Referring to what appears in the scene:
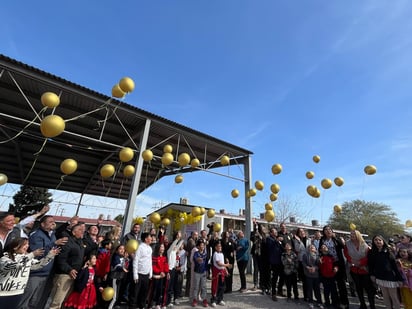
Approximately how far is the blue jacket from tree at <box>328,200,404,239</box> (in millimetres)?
34753

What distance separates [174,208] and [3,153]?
404 inches

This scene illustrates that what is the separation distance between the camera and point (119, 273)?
382 cm

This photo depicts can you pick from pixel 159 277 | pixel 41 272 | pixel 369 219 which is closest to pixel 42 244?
pixel 41 272

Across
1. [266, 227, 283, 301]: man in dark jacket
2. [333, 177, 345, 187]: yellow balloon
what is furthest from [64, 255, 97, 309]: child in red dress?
[333, 177, 345, 187]: yellow balloon

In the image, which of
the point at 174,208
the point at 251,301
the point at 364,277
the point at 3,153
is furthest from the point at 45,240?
the point at 174,208

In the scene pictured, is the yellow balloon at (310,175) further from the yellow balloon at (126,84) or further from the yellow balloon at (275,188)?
the yellow balloon at (126,84)

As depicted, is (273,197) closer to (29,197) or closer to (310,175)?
(310,175)

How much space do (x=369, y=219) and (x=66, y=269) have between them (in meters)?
38.8

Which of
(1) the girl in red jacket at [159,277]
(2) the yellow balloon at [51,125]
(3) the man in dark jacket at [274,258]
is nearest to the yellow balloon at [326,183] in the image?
(3) the man in dark jacket at [274,258]

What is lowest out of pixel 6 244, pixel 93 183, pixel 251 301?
pixel 251 301

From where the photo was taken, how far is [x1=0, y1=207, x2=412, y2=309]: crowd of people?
2.85 meters

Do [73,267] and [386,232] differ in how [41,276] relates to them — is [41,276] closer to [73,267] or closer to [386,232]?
[73,267]

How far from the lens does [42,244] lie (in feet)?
10.3

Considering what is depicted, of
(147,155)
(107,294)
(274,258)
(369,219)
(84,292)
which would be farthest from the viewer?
(369,219)
